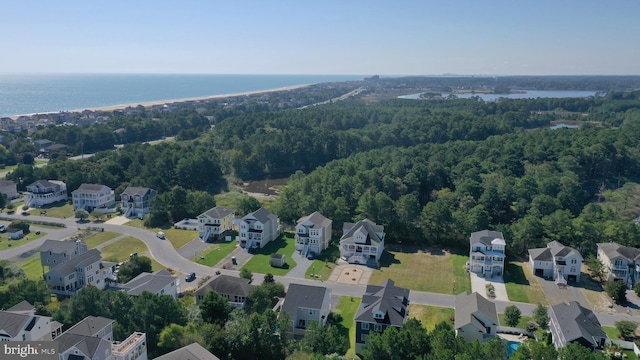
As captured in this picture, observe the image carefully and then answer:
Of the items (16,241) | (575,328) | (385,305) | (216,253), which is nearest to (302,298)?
(385,305)

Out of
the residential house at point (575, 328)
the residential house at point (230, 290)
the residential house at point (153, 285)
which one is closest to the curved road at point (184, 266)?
the residential house at point (575, 328)

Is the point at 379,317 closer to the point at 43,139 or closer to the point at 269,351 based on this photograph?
the point at 269,351

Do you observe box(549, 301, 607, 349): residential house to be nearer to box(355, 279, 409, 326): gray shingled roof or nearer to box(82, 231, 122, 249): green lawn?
box(355, 279, 409, 326): gray shingled roof

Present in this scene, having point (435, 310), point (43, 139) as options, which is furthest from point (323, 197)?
point (43, 139)

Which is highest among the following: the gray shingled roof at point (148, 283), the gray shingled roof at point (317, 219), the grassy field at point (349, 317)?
the gray shingled roof at point (317, 219)

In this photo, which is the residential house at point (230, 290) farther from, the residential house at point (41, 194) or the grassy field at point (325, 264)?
the residential house at point (41, 194)

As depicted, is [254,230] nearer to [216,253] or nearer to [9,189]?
[216,253]
